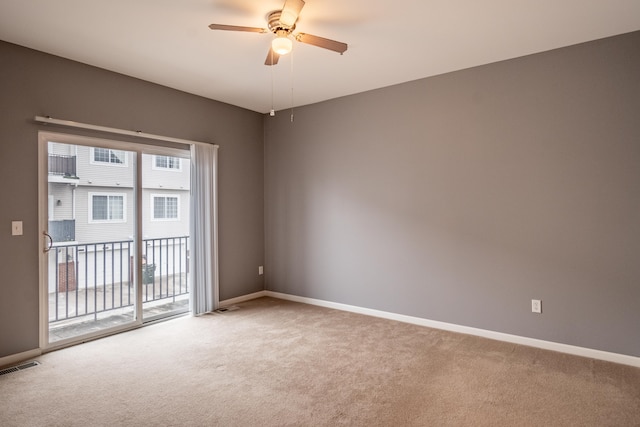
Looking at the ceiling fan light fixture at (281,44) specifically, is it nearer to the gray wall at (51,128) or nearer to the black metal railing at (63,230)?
the gray wall at (51,128)

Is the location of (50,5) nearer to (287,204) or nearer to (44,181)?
(44,181)

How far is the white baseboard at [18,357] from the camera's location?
3.03 m

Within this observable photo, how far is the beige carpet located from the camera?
89.5 inches

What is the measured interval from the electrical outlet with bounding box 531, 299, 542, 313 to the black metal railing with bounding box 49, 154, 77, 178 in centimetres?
458

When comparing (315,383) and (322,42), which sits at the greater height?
(322,42)

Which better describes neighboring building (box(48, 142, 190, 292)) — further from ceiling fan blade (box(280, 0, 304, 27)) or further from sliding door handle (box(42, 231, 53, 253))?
ceiling fan blade (box(280, 0, 304, 27))

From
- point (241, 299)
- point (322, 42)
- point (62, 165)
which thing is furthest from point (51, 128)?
point (241, 299)

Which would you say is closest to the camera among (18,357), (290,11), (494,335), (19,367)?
(290,11)

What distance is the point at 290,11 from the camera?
92.9 inches

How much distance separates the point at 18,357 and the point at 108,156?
2010 mm

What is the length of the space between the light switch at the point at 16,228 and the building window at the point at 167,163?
56.6 inches

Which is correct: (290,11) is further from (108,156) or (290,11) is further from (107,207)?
(107,207)

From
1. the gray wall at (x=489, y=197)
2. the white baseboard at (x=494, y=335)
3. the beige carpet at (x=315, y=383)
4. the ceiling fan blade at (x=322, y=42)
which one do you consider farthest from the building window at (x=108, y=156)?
the white baseboard at (x=494, y=335)

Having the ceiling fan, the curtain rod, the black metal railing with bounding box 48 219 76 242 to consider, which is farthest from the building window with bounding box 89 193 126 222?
the ceiling fan
